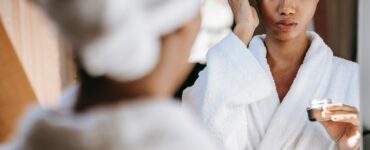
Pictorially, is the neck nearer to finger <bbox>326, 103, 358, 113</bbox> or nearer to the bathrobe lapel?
the bathrobe lapel

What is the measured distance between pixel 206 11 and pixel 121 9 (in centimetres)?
57

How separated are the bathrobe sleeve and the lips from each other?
10 cm

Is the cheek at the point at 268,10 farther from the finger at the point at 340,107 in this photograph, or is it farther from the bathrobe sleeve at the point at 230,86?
the finger at the point at 340,107

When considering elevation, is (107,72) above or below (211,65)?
above

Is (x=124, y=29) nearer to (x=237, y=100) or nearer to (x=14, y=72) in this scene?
(x=237, y=100)

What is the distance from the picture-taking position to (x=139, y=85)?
0.62 metres

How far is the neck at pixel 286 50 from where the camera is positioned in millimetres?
1242

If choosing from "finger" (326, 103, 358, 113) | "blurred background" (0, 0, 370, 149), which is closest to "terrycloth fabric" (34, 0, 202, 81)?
"blurred background" (0, 0, 370, 149)

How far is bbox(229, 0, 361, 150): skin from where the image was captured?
1234 mm

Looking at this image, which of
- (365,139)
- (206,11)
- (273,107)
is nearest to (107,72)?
(206,11)

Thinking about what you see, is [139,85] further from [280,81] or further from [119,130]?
[280,81]

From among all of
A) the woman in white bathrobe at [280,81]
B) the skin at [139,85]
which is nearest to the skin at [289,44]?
the woman in white bathrobe at [280,81]

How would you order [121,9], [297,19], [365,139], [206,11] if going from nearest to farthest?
[121,9]
[206,11]
[297,19]
[365,139]

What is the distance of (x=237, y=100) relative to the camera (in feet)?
3.96
